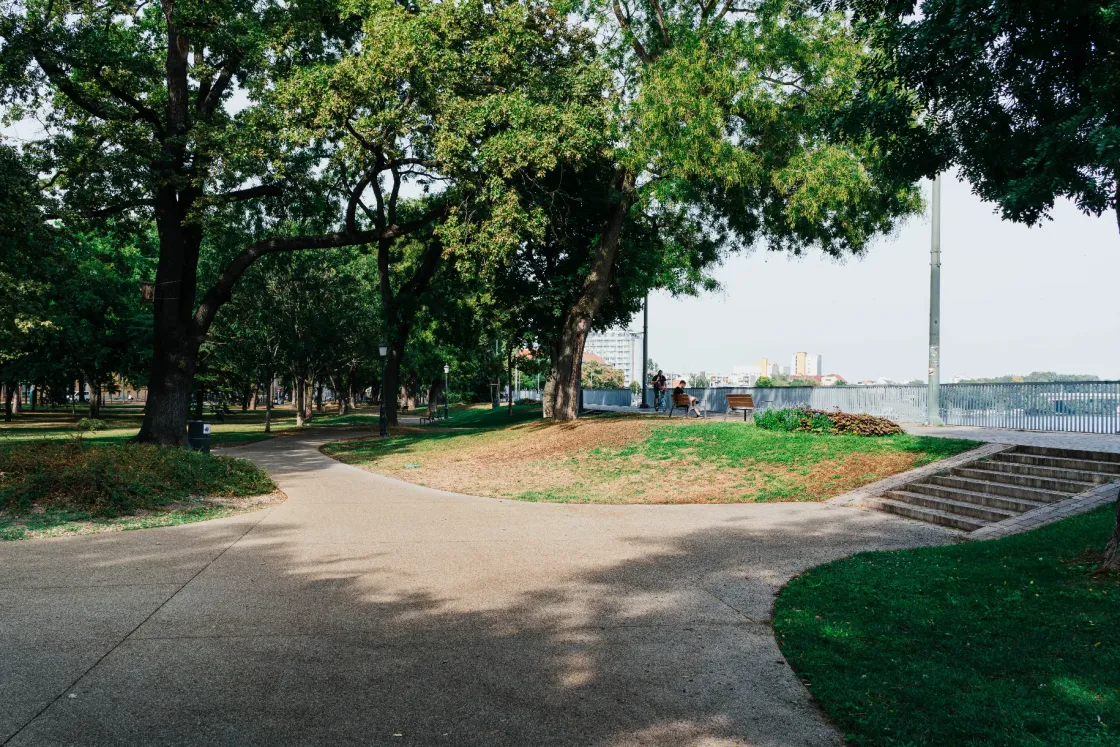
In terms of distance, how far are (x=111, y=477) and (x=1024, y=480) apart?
42.9 feet

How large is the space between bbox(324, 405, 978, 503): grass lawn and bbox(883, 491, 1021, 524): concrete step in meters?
1.17

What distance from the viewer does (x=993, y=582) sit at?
6.31m

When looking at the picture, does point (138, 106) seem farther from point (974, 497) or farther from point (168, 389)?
point (974, 497)

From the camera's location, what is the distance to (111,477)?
10.9 meters

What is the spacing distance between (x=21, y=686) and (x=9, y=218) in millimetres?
15320

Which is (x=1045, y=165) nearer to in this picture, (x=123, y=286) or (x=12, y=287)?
(x=12, y=287)

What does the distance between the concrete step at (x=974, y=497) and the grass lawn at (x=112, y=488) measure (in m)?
10.2

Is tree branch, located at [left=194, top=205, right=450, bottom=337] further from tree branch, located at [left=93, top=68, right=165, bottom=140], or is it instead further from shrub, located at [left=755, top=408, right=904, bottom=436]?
shrub, located at [left=755, top=408, right=904, bottom=436]

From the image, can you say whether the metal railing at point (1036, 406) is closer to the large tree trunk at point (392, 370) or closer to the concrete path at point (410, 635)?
the concrete path at point (410, 635)

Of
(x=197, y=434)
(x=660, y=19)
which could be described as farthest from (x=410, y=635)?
(x=660, y=19)

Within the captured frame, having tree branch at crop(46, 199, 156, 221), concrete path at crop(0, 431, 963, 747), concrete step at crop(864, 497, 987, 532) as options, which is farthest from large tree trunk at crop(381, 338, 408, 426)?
concrete step at crop(864, 497, 987, 532)

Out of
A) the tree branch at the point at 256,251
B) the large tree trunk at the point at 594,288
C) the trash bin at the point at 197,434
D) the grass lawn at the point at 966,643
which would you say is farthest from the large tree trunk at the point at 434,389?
the grass lawn at the point at 966,643

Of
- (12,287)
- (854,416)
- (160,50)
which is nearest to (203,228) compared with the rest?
(160,50)

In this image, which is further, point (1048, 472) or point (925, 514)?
point (1048, 472)
